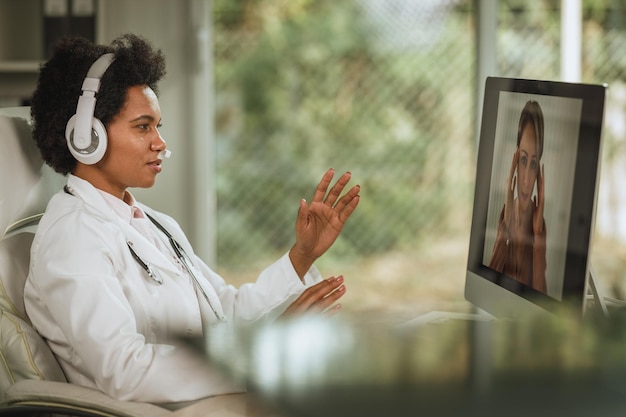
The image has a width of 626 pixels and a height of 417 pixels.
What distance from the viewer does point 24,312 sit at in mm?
1496

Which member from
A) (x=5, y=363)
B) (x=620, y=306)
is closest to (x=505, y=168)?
(x=620, y=306)

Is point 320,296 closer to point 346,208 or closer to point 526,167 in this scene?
point 346,208

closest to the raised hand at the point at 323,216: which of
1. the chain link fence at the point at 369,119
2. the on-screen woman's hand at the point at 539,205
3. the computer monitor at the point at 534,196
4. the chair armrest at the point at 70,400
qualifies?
the computer monitor at the point at 534,196

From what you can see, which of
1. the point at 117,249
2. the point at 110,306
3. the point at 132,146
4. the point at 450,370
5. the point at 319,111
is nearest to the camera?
the point at 450,370

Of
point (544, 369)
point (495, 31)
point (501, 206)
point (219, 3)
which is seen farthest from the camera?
point (219, 3)

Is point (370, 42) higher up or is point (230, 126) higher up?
point (370, 42)

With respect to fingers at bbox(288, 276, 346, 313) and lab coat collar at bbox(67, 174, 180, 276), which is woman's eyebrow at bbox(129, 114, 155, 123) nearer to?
lab coat collar at bbox(67, 174, 180, 276)

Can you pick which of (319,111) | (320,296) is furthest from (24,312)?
(319,111)

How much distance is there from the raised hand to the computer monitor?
22cm

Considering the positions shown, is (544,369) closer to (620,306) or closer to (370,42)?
(620,306)

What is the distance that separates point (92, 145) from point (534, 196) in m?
0.69

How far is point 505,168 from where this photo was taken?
57.9 inches

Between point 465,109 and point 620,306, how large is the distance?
9.17ft

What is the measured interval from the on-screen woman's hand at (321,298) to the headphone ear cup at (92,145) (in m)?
0.39
